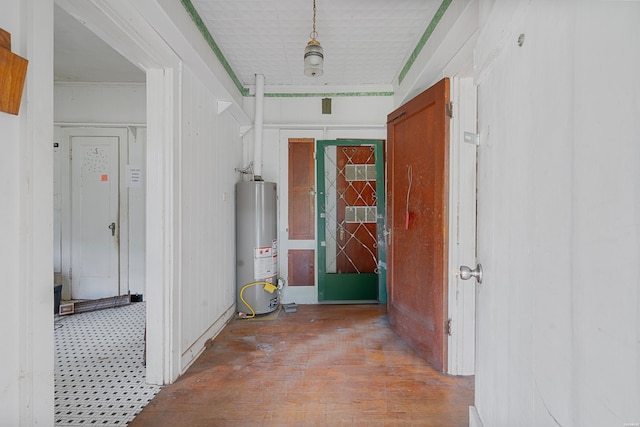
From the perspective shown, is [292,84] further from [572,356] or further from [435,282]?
[572,356]

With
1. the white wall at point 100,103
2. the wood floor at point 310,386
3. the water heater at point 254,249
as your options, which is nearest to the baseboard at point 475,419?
the wood floor at point 310,386

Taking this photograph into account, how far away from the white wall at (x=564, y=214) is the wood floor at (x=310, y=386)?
89 centimetres

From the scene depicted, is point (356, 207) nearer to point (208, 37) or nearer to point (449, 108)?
point (449, 108)

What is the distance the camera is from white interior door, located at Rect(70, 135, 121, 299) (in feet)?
11.5

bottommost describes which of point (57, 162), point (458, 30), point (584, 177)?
point (584, 177)

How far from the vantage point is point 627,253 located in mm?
449

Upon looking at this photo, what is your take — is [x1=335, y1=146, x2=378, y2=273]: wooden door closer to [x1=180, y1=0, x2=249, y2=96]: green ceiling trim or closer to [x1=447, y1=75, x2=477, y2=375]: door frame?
[x1=180, y1=0, x2=249, y2=96]: green ceiling trim

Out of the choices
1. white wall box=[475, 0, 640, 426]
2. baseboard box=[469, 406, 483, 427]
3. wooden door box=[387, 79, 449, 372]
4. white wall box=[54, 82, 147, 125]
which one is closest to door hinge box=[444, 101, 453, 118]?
wooden door box=[387, 79, 449, 372]

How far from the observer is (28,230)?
922mm

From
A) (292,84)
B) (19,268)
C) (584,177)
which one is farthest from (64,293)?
(584,177)

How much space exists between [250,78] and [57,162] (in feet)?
8.48

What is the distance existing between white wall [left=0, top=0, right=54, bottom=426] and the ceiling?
1352mm

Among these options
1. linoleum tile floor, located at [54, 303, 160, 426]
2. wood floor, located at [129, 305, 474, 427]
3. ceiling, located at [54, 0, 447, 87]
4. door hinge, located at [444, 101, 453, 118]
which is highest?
ceiling, located at [54, 0, 447, 87]

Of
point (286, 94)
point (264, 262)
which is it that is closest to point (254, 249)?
point (264, 262)
